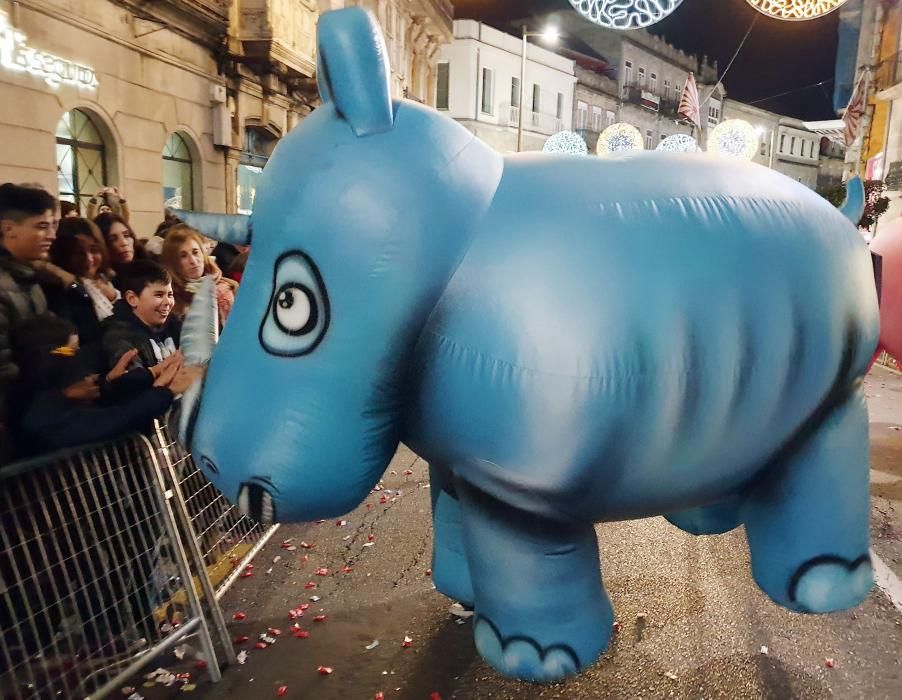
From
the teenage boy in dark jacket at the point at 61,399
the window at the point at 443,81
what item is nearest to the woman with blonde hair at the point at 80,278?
the teenage boy in dark jacket at the point at 61,399

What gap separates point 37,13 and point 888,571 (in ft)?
27.7

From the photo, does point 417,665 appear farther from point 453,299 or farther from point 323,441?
point 453,299

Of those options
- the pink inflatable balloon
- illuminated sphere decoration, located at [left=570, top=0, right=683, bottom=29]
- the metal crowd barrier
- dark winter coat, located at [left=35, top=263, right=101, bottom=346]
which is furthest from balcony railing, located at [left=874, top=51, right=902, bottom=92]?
the metal crowd barrier

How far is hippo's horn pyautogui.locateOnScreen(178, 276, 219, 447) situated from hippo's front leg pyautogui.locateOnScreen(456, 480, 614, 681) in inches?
27.9

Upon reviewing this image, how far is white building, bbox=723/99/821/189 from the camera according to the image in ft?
149

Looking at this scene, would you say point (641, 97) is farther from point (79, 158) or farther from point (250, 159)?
point (79, 158)

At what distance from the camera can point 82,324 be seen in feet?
9.91

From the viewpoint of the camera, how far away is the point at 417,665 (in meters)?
2.71

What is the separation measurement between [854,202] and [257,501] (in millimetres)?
2039

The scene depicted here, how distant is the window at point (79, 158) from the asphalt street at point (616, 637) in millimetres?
6043

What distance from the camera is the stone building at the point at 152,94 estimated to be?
7211 millimetres

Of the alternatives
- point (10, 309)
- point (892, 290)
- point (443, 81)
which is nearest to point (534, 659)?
point (10, 309)

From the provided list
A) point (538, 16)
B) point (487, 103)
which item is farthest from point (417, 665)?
point (538, 16)

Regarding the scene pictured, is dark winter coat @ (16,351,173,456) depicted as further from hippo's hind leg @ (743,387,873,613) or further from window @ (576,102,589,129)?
window @ (576,102,589,129)
